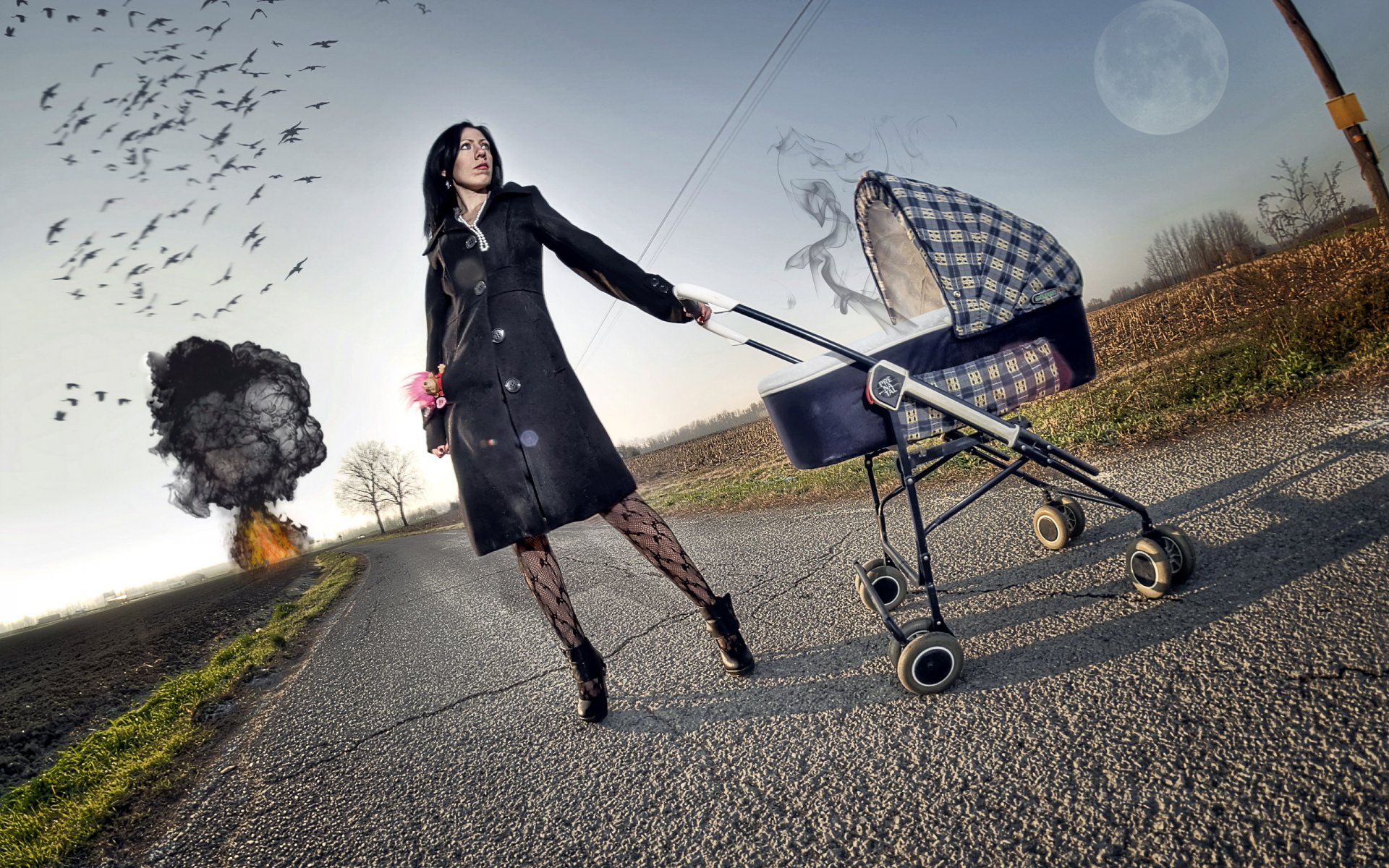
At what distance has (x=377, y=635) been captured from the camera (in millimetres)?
6148

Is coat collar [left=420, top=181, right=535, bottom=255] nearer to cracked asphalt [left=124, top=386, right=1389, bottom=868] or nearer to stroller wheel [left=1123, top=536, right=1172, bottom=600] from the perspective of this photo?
cracked asphalt [left=124, top=386, right=1389, bottom=868]

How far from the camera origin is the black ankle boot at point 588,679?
2.49 meters

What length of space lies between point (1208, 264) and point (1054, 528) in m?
44.1

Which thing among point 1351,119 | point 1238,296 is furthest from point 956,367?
point 1238,296

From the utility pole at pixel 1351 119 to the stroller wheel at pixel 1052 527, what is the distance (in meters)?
8.61

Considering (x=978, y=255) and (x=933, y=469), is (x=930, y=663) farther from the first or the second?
(x=978, y=255)

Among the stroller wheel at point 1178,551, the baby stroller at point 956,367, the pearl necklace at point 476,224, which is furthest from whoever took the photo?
the pearl necklace at point 476,224

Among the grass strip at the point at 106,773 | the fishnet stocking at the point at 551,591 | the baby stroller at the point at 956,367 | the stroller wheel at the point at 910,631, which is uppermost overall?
the baby stroller at the point at 956,367

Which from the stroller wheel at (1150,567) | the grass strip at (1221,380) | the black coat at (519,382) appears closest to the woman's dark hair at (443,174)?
the black coat at (519,382)

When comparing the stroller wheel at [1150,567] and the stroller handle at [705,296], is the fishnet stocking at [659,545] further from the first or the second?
the stroller wheel at [1150,567]

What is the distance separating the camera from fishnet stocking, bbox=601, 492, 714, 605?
2465mm

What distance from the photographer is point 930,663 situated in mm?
Answer: 1989

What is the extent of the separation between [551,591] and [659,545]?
0.51 meters

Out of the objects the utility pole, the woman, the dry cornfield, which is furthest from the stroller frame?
the utility pole
